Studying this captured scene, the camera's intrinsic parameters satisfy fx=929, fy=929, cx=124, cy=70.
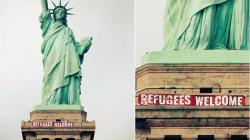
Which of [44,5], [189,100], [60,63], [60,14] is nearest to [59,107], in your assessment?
[60,63]

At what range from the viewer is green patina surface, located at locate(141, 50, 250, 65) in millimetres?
13078

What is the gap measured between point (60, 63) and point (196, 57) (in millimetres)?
3113

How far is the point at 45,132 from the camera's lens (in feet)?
48.8

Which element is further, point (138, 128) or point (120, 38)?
point (120, 38)

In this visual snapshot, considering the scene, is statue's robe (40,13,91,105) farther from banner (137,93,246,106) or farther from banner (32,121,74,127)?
banner (137,93,246,106)

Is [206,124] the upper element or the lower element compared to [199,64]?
lower

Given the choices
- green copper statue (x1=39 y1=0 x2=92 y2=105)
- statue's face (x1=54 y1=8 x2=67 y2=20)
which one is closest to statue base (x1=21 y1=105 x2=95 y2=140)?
green copper statue (x1=39 y1=0 x2=92 y2=105)

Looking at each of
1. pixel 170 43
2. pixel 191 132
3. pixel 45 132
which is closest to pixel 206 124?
pixel 191 132

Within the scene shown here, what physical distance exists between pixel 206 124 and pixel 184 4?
1.80 m

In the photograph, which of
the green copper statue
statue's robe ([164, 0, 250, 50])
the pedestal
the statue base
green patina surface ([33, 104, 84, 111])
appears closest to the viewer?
the pedestal

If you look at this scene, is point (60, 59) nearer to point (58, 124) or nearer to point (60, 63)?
point (60, 63)

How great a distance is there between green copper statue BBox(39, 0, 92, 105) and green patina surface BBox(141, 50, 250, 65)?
2.21m

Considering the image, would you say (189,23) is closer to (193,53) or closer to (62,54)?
(193,53)

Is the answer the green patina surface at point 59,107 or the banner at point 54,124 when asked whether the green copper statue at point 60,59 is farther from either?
the banner at point 54,124
